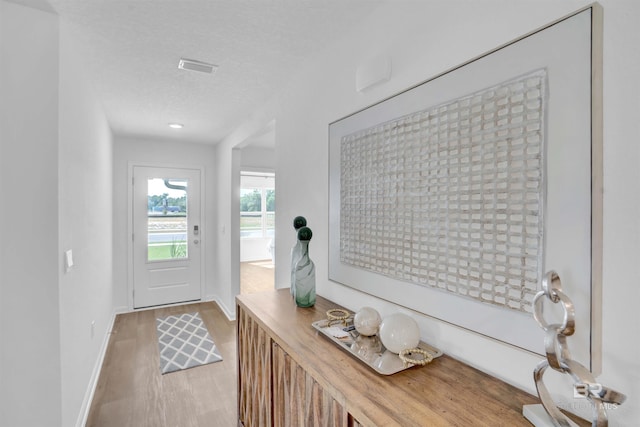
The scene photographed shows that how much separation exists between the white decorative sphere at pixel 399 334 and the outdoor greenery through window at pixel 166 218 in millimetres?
4212

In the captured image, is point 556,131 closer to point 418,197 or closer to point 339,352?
point 418,197

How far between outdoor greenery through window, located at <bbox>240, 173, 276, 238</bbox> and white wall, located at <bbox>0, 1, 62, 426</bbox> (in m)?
6.15

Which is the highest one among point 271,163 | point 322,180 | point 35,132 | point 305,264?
point 271,163

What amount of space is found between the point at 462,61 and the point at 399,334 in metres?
0.99

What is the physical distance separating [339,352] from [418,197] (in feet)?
2.20

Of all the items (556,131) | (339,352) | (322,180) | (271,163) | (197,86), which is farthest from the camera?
(271,163)

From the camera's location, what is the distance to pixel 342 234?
1701 millimetres

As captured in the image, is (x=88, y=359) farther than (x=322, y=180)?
Yes

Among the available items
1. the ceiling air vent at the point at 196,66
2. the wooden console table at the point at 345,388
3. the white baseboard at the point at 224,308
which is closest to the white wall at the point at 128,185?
the white baseboard at the point at 224,308

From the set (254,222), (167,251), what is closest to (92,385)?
(167,251)

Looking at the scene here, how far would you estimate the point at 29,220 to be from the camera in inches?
56.8

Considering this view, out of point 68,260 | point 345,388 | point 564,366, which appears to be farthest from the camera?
point 68,260

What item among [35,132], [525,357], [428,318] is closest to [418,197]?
[428,318]

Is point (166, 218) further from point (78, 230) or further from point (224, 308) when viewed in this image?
point (78, 230)
